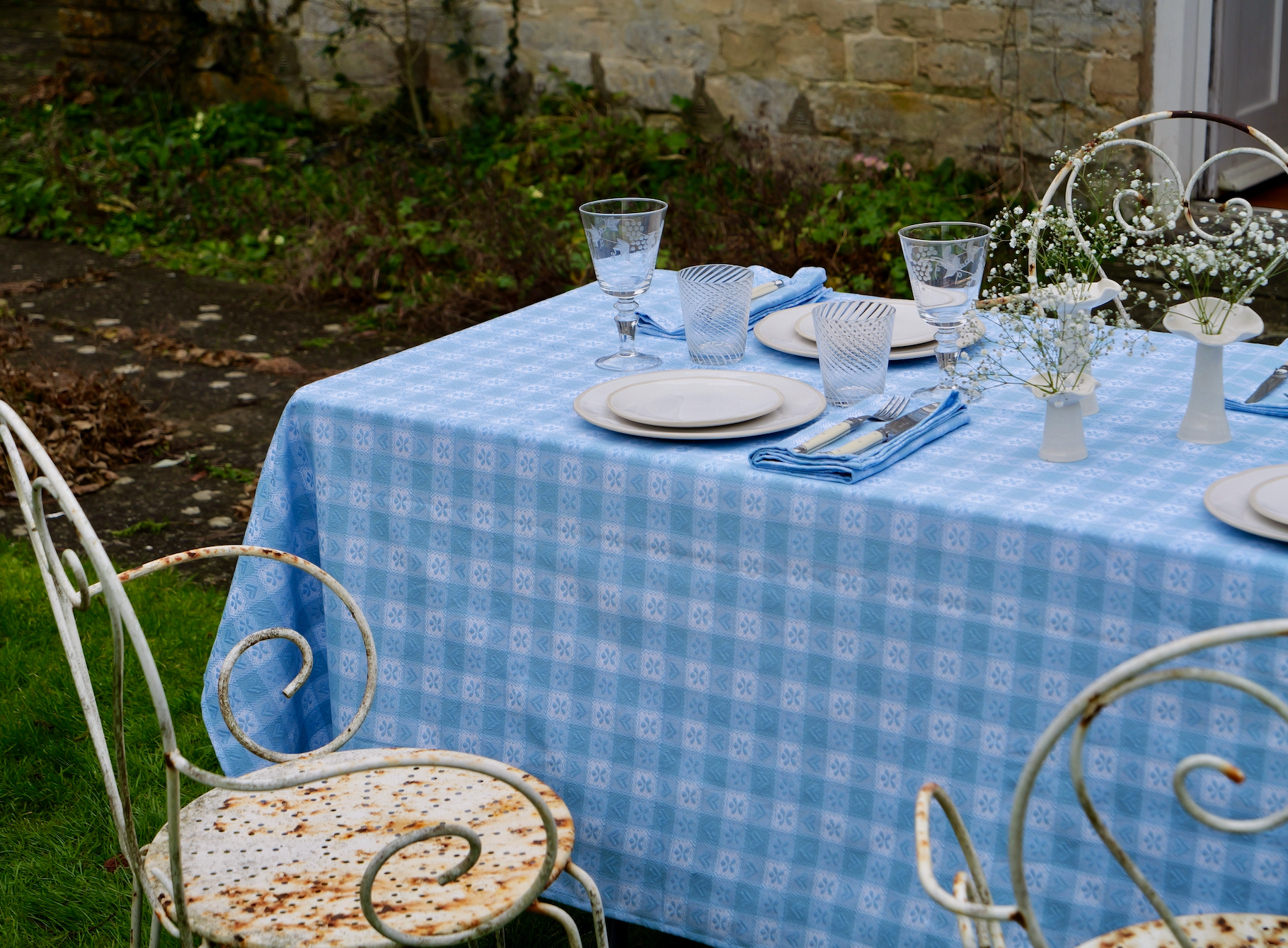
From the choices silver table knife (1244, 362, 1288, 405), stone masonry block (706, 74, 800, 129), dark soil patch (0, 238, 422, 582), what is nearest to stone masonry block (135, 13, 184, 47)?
dark soil patch (0, 238, 422, 582)

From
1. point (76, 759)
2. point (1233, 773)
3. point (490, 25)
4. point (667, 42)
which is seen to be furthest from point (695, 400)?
point (490, 25)

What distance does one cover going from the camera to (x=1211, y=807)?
1.48m

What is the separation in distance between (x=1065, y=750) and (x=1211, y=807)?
16cm

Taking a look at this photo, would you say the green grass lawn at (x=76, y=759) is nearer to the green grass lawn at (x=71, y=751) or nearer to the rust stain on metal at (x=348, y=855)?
the green grass lawn at (x=71, y=751)

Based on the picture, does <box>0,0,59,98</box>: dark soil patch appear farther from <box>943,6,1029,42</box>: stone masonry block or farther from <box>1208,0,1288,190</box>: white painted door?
<box>1208,0,1288,190</box>: white painted door

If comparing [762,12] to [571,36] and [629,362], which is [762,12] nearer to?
[571,36]

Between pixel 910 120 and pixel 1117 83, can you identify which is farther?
pixel 910 120

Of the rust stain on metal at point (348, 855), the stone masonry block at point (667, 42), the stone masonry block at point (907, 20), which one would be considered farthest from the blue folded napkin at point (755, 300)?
the stone masonry block at point (667, 42)

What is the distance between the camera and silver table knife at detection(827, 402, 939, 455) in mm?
1672

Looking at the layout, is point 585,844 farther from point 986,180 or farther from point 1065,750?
point 986,180

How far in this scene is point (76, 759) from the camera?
269 cm

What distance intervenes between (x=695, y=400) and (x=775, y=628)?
353mm

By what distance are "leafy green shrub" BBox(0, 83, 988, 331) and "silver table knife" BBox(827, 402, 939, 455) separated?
3.02 meters

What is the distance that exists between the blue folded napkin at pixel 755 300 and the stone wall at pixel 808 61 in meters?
2.96
